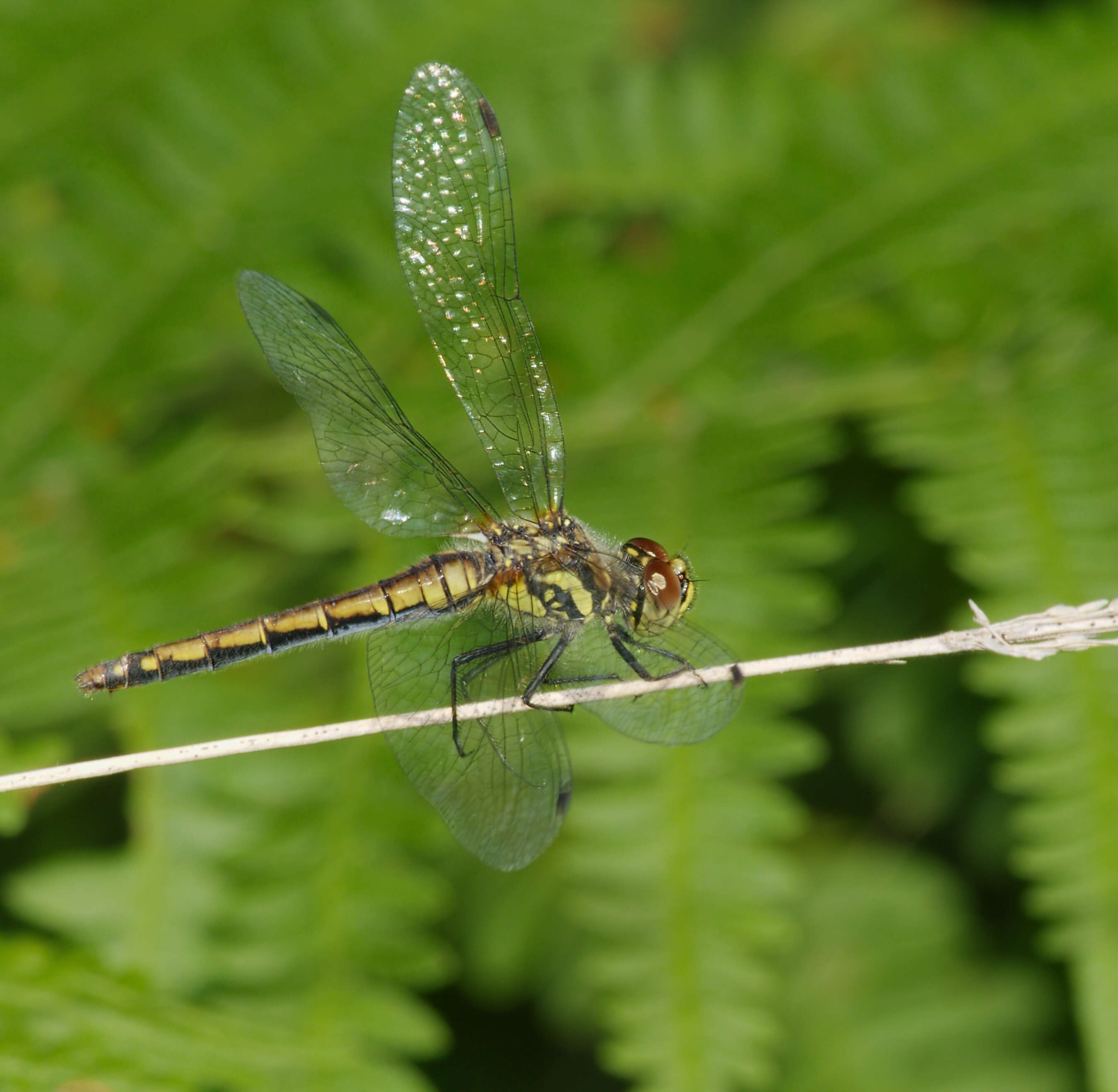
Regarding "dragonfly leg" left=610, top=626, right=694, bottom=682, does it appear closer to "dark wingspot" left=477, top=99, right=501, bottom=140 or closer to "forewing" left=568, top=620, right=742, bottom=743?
"forewing" left=568, top=620, right=742, bottom=743

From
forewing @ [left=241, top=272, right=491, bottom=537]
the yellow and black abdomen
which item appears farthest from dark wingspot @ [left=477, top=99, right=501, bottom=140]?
the yellow and black abdomen

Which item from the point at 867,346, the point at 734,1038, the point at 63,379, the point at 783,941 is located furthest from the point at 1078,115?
the point at 63,379

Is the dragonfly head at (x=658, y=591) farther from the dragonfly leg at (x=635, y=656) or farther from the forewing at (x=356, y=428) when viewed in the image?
the forewing at (x=356, y=428)

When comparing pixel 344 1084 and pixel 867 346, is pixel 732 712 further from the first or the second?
pixel 867 346

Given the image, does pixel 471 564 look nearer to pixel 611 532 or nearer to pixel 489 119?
pixel 611 532

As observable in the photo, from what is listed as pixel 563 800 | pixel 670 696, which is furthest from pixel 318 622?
pixel 670 696

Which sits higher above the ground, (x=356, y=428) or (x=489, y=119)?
(x=489, y=119)

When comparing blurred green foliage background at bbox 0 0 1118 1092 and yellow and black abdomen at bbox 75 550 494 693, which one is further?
blurred green foliage background at bbox 0 0 1118 1092
